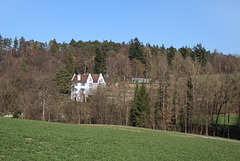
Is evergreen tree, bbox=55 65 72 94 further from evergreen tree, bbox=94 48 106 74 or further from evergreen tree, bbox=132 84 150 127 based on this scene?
evergreen tree, bbox=132 84 150 127

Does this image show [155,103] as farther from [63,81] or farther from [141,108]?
[63,81]

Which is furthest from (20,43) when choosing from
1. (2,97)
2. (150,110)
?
(150,110)

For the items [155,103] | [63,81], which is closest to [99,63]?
[63,81]

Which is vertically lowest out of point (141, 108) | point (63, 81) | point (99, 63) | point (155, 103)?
point (141, 108)

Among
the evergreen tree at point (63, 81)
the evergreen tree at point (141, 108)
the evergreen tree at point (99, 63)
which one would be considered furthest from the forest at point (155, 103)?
the evergreen tree at point (99, 63)

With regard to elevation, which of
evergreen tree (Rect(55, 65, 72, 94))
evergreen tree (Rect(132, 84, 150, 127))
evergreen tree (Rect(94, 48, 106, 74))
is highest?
evergreen tree (Rect(94, 48, 106, 74))

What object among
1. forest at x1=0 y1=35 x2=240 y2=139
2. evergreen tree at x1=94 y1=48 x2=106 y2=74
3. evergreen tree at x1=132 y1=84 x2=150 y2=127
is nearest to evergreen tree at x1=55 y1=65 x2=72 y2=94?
forest at x1=0 y1=35 x2=240 y2=139

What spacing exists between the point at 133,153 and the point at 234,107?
3624cm

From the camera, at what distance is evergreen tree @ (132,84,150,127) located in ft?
146

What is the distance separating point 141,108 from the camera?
150ft

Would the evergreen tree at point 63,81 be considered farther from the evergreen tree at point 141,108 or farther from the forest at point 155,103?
the evergreen tree at point 141,108

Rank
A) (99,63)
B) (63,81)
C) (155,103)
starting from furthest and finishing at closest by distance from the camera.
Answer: (99,63) → (63,81) → (155,103)

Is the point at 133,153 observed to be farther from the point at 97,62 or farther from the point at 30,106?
the point at 97,62

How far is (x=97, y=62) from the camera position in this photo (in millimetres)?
79812
